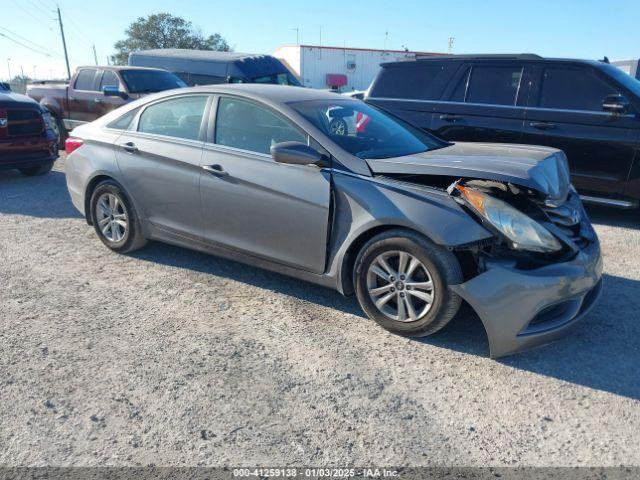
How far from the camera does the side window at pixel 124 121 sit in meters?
4.77

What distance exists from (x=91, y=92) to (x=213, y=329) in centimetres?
852

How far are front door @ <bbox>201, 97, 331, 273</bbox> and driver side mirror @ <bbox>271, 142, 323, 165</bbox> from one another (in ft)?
0.41

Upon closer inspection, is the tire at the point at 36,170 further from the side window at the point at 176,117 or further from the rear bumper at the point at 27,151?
the side window at the point at 176,117

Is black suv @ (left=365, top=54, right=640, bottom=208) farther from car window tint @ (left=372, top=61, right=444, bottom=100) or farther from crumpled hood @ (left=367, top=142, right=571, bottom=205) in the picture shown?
crumpled hood @ (left=367, top=142, right=571, bottom=205)

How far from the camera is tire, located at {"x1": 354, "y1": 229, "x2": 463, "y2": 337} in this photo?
3.12m

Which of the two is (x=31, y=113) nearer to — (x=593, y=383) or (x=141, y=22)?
(x=593, y=383)

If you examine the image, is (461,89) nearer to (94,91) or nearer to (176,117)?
(176,117)

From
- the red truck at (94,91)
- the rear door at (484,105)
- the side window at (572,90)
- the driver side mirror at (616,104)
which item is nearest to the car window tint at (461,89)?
the rear door at (484,105)

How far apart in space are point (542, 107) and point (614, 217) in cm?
165

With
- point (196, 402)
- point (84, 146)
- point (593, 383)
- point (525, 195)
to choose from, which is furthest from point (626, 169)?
point (84, 146)

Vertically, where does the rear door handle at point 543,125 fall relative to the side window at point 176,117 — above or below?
below

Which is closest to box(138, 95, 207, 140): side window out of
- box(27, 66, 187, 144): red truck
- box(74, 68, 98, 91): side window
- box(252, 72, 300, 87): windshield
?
box(27, 66, 187, 144): red truck

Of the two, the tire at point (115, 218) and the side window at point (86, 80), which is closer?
the tire at point (115, 218)

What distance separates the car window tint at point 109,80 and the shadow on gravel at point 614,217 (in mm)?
8630
